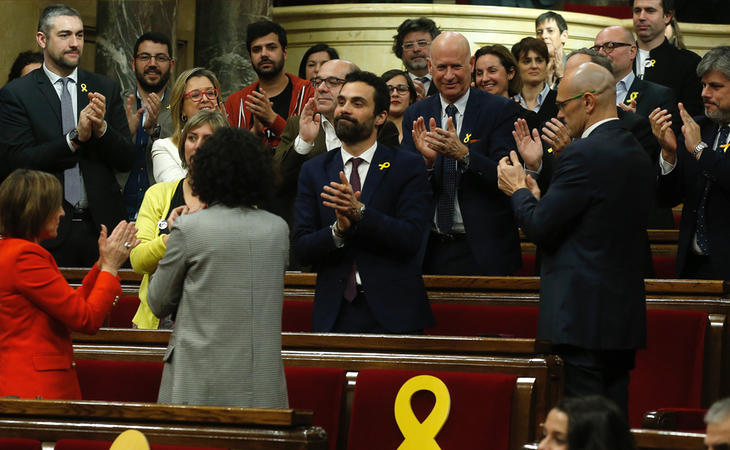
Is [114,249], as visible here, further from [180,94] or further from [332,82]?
[332,82]

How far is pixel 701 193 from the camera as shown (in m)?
4.42

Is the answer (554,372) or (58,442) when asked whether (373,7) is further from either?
(58,442)

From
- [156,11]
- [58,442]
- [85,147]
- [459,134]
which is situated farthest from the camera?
[156,11]

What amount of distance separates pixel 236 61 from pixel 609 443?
237 inches

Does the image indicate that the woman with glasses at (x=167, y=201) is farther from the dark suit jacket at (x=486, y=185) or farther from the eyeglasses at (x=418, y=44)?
the eyeglasses at (x=418, y=44)

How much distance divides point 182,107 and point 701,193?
2168 mm

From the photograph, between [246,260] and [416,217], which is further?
[416,217]

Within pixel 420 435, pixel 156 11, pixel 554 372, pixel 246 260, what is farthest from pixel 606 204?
pixel 156 11

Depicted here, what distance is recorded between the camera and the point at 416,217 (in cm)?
375

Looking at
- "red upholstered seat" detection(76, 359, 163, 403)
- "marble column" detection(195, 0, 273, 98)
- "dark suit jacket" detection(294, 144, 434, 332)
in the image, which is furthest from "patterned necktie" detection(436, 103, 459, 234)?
"marble column" detection(195, 0, 273, 98)

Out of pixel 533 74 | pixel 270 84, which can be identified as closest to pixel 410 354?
pixel 270 84

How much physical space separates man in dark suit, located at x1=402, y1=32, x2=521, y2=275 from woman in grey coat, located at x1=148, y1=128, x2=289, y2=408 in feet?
4.64

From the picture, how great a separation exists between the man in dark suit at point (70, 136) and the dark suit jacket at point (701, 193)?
7.77ft

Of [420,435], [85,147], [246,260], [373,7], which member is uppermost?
[373,7]
